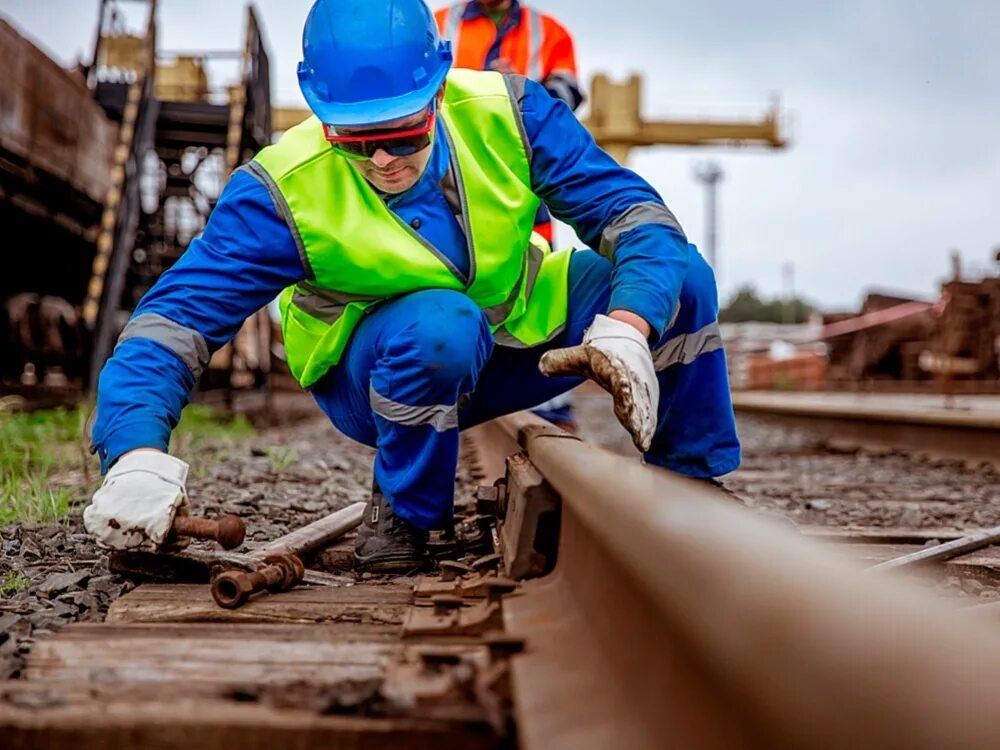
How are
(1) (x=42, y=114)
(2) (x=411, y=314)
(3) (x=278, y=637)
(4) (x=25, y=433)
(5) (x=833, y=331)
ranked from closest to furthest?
1. (3) (x=278, y=637)
2. (2) (x=411, y=314)
3. (4) (x=25, y=433)
4. (1) (x=42, y=114)
5. (5) (x=833, y=331)

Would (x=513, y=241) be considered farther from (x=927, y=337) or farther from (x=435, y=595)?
(x=927, y=337)

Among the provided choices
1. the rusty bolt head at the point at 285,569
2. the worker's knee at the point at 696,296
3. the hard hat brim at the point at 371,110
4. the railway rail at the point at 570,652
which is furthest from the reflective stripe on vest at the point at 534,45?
the rusty bolt head at the point at 285,569

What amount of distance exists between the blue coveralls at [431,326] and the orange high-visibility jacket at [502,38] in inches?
77.6

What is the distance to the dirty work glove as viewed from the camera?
2.07 metres

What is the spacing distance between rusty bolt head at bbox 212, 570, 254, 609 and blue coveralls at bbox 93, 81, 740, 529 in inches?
13.2

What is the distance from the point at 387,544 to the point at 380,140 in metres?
0.90

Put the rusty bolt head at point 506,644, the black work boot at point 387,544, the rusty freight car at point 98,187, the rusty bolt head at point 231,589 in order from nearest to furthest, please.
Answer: the rusty bolt head at point 506,644 → the rusty bolt head at point 231,589 → the black work boot at point 387,544 → the rusty freight car at point 98,187

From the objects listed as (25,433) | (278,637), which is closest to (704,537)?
(278,637)

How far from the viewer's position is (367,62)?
87.8 inches

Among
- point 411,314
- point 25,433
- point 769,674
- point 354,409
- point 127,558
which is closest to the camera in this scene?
point 769,674

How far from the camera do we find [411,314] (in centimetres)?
236

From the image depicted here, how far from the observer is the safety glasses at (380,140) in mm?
2256

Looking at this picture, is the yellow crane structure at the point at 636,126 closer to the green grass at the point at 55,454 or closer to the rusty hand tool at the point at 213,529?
the green grass at the point at 55,454

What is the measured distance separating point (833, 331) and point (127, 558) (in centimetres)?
1677
